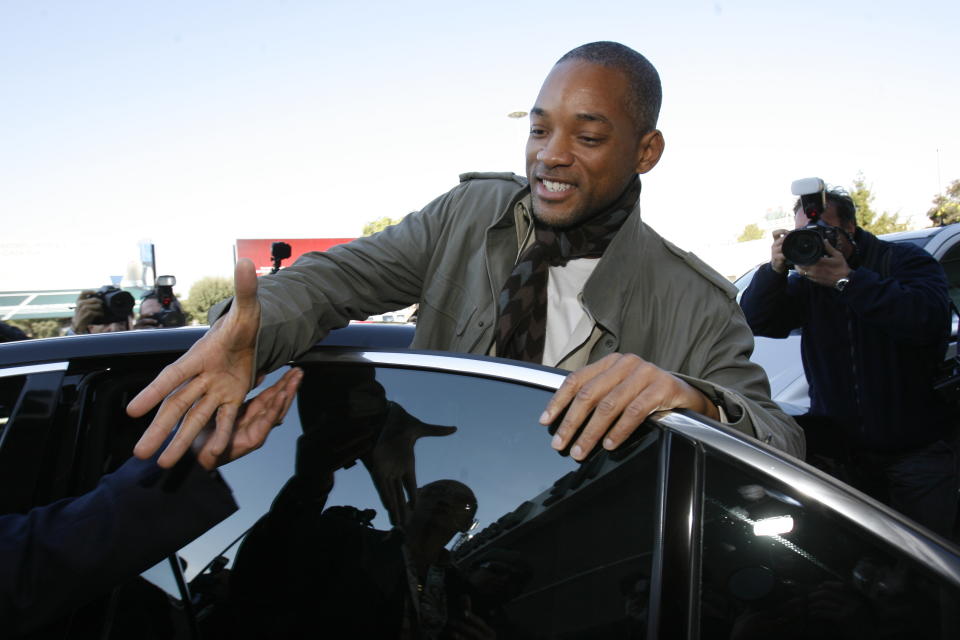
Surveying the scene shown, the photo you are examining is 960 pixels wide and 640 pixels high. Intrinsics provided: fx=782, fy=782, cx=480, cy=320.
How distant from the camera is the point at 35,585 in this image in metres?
1.12

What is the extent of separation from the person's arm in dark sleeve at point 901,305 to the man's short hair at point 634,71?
1283 millimetres

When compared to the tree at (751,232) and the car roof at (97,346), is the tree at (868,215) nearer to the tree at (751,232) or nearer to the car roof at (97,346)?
the car roof at (97,346)

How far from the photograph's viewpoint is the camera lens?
9.59 ft

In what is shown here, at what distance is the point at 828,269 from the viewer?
2920mm

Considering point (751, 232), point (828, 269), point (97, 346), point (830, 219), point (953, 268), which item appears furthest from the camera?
point (751, 232)

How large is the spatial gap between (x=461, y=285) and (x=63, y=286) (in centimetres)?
2887

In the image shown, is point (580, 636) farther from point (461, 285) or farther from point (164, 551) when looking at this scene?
point (461, 285)

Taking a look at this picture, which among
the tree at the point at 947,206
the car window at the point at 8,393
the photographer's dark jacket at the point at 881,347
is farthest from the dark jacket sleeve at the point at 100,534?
the tree at the point at 947,206

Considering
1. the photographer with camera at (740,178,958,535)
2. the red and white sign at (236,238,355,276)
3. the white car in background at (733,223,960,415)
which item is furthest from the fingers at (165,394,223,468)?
the red and white sign at (236,238,355,276)

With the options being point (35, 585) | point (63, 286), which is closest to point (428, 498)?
point (35, 585)

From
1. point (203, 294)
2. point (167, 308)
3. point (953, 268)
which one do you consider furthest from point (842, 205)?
point (203, 294)

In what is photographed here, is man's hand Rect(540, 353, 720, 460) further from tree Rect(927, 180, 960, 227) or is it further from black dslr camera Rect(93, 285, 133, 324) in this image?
tree Rect(927, 180, 960, 227)

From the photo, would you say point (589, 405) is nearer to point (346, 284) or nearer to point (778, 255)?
point (346, 284)

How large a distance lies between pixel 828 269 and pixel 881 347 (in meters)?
0.37
